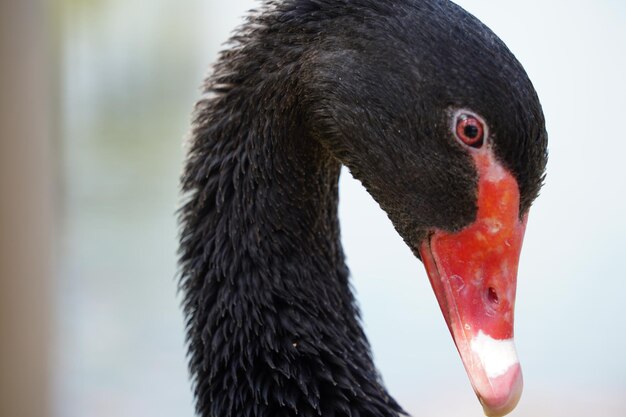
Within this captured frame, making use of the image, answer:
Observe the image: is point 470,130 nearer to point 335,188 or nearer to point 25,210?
point 335,188

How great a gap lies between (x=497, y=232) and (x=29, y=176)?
7.73 ft

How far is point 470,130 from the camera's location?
6.15 feet

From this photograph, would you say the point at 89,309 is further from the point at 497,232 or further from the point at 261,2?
the point at 497,232

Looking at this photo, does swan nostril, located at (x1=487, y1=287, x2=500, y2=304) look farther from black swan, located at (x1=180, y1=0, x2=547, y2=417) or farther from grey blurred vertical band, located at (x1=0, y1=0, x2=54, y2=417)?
grey blurred vertical band, located at (x1=0, y1=0, x2=54, y2=417)

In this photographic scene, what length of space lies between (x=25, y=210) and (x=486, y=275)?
242 centimetres

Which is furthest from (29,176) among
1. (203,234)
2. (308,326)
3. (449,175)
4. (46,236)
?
(449,175)

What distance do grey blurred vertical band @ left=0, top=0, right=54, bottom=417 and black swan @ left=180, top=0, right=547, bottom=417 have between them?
1587 mm

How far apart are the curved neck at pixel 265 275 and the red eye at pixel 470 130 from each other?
1.35ft

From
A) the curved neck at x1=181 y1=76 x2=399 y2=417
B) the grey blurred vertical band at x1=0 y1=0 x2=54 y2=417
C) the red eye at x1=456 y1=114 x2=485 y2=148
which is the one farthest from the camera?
the grey blurred vertical band at x1=0 y1=0 x2=54 y2=417

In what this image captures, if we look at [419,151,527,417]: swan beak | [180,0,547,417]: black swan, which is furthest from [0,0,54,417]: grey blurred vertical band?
[419,151,527,417]: swan beak

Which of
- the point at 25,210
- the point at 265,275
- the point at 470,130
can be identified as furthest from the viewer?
the point at 25,210

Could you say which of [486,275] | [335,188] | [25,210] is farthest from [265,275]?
[25,210]

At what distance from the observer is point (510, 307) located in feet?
6.28

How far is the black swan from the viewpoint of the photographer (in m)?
1.88
